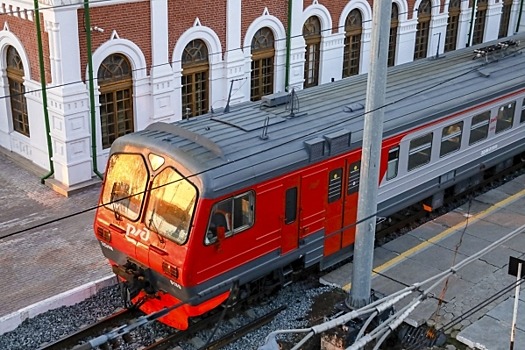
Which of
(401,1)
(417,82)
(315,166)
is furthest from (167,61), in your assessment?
(401,1)

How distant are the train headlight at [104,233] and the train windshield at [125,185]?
0.34 meters

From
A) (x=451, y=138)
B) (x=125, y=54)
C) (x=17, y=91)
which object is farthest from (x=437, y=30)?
(x=17, y=91)

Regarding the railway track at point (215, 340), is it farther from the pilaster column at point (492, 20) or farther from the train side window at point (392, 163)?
the pilaster column at point (492, 20)

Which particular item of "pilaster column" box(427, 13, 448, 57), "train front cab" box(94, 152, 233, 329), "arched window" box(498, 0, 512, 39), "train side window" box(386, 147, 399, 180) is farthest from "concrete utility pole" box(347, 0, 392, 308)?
"arched window" box(498, 0, 512, 39)

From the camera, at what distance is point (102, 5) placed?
1534 cm

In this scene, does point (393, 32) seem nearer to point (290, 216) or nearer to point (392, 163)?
point (392, 163)

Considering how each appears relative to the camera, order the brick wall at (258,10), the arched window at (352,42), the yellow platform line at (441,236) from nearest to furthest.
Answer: the yellow platform line at (441,236) < the brick wall at (258,10) < the arched window at (352,42)

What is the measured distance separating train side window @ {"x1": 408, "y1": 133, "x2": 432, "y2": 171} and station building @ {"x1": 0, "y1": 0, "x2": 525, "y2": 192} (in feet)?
12.7

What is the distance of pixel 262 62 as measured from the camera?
19312 mm

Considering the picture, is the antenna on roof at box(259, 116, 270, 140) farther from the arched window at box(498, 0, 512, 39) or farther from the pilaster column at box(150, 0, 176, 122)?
the arched window at box(498, 0, 512, 39)

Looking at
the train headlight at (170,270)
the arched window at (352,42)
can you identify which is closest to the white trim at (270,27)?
the arched window at (352,42)

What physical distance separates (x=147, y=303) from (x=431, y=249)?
5315mm

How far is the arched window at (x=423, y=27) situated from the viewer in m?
23.3

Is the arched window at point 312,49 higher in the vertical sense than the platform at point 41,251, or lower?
higher
